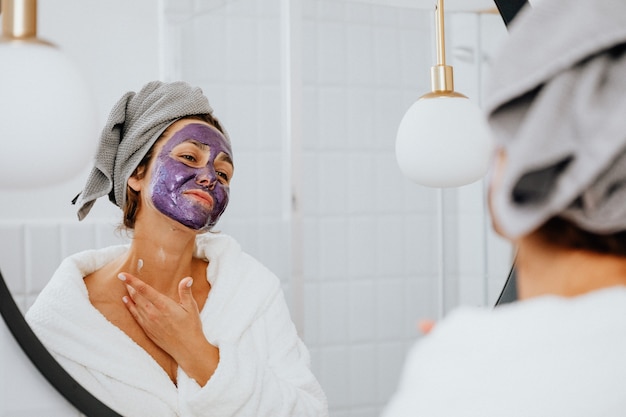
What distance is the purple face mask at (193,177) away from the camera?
70 centimetres

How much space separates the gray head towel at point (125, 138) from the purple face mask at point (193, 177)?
2cm

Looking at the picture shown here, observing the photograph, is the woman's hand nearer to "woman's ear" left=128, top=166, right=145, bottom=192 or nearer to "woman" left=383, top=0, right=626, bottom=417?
"woman's ear" left=128, top=166, right=145, bottom=192

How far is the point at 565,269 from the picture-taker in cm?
44

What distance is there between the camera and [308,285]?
2.70 feet

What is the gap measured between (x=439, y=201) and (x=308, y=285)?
0.66 feet

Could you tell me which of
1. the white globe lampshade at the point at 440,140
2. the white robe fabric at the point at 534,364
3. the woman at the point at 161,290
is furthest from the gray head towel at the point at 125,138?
the white robe fabric at the point at 534,364

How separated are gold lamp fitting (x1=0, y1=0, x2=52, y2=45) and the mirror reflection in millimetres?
Result: 107

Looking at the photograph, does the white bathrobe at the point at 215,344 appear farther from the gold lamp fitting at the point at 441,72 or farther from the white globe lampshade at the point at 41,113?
the gold lamp fitting at the point at 441,72

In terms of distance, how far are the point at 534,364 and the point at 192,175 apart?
16.2 inches

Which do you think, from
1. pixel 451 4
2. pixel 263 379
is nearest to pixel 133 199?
pixel 263 379

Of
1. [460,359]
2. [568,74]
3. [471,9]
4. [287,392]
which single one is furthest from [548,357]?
[471,9]

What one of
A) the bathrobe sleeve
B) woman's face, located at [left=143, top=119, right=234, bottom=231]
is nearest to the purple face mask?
woman's face, located at [left=143, top=119, right=234, bottom=231]

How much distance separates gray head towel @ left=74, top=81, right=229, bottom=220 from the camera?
70cm

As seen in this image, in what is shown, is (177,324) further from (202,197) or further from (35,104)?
(35,104)
